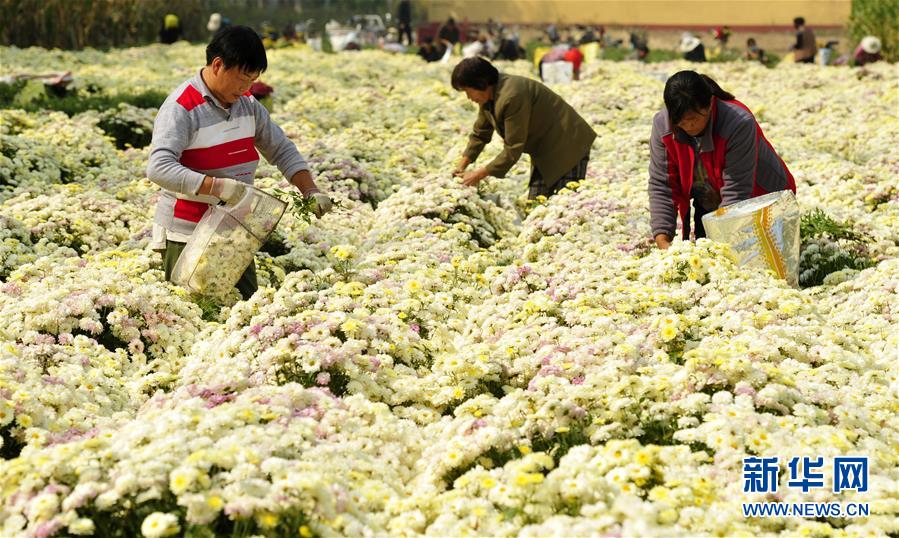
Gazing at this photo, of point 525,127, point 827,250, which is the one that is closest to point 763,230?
point 827,250

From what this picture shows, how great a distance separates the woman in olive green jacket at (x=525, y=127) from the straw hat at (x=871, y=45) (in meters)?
19.0

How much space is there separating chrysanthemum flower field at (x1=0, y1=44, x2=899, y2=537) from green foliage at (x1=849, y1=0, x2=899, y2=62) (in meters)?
18.6

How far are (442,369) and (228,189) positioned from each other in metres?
1.80

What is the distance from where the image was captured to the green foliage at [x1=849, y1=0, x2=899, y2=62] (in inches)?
1070

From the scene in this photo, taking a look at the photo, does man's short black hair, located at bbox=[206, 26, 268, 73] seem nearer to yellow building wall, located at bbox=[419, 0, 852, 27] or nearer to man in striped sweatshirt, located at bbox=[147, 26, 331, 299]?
man in striped sweatshirt, located at bbox=[147, 26, 331, 299]

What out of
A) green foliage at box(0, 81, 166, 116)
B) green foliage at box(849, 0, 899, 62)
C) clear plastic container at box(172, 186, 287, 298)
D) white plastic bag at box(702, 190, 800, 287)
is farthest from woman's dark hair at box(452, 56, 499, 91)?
green foliage at box(849, 0, 899, 62)

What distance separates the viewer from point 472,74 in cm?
855

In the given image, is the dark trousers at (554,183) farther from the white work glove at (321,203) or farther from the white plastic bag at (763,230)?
the white work glove at (321,203)

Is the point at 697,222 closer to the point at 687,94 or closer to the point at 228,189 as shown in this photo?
the point at 687,94

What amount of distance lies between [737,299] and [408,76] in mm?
18333

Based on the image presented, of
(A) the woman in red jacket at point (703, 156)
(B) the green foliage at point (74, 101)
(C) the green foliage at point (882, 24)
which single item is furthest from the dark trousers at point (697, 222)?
(C) the green foliage at point (882, 24)

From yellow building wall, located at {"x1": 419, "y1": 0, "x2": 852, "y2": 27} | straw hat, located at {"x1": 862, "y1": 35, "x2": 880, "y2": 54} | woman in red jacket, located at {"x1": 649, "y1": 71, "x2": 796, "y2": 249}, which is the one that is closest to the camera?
woman in red jacket, located at {"x1": 649, "y1": 71, "x2": 796, "y2": 249}

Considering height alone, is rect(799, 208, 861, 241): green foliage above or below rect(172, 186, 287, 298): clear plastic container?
below

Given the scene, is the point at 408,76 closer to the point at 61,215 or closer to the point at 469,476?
the point at 61,215
